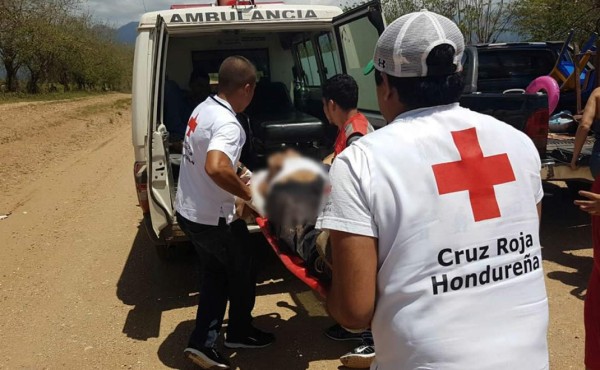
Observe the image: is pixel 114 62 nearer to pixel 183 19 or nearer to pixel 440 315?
pixel 183 19

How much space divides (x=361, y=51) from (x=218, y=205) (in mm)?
2222

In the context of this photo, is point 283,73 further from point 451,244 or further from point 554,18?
point 554,18

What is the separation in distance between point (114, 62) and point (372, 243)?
58087 millimetres

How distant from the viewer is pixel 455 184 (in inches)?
48.8

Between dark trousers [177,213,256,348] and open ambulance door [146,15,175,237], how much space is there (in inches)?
25.2

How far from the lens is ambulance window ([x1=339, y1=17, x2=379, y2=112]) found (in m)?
4.18

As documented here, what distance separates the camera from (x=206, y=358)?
3.11m

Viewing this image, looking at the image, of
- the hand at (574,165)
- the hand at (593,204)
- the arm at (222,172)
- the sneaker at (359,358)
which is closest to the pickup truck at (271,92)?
the hand at (574,165)

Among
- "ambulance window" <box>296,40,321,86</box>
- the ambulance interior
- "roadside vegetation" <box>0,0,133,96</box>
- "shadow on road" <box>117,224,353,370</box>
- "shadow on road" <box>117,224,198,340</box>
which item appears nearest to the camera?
"shadow on road" <box>117,224,353,370</box>

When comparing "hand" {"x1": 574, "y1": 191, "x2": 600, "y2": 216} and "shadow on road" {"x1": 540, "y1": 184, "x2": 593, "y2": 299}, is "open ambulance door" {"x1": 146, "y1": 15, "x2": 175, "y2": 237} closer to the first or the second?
"hand" {"x1": 574, "y1": 191, "x2": 600, "y2": 216}

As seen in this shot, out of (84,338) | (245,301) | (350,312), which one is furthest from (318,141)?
(350,312)

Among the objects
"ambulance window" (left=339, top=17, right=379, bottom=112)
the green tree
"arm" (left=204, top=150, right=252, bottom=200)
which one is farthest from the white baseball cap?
the green tree

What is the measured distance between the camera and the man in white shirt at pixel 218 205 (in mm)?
2799

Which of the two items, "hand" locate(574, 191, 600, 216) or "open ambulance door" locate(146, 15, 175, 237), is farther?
"open ambulance door" locate(146, 15, 175, 237)
